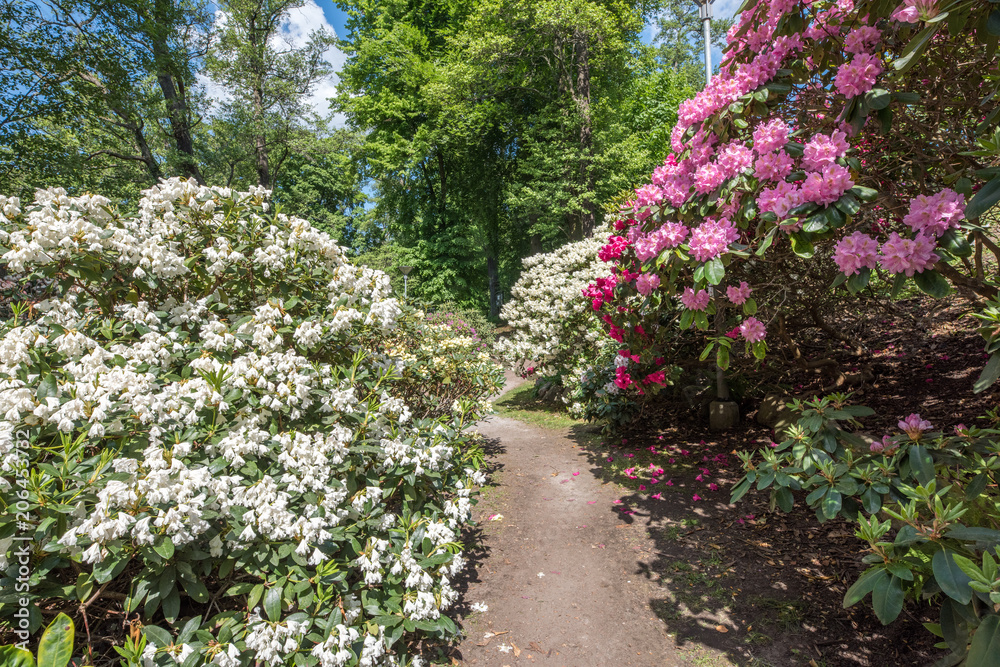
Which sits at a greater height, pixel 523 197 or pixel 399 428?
pixel 523 197

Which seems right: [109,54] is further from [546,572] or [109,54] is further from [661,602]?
[661,602]

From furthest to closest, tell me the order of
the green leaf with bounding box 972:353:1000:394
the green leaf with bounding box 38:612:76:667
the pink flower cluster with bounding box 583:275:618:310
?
1. the pink flower cluster with bounding box 583:275:618:310
2. the green leaf with bounding box 972:353:1000:394
3. the green leaf with bounding box 38:612:76:667

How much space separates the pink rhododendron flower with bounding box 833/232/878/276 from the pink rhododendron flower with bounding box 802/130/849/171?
0.35 metres

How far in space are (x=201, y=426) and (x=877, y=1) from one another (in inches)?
143

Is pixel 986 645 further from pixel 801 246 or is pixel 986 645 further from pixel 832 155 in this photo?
pixel 832 155

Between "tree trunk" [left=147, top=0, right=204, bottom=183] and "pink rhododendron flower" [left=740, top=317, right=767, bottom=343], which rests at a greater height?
"tree trunk" [left=147, top=0, right=204, bottom=183]

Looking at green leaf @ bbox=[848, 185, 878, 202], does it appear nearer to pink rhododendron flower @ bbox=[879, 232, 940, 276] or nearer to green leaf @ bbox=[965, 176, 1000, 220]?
pink rhododendron flower @ bbox=[879, 232, 940, 276]

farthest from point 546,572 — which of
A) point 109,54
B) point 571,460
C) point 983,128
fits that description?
point 109,54

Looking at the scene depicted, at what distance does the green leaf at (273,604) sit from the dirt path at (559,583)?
1229mm

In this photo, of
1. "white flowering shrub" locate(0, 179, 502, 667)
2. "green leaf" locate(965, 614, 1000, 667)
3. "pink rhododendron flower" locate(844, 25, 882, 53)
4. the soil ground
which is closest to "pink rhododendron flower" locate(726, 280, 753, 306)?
"pink rhododendron flower" locate(844, 25, 882, 53)

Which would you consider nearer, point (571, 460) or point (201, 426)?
point (201, 426)

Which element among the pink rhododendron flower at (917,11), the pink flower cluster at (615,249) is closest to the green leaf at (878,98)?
the pink rhododendron flower at (917,11)

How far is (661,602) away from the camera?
2.99 m

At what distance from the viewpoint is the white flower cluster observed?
6.93 metres
